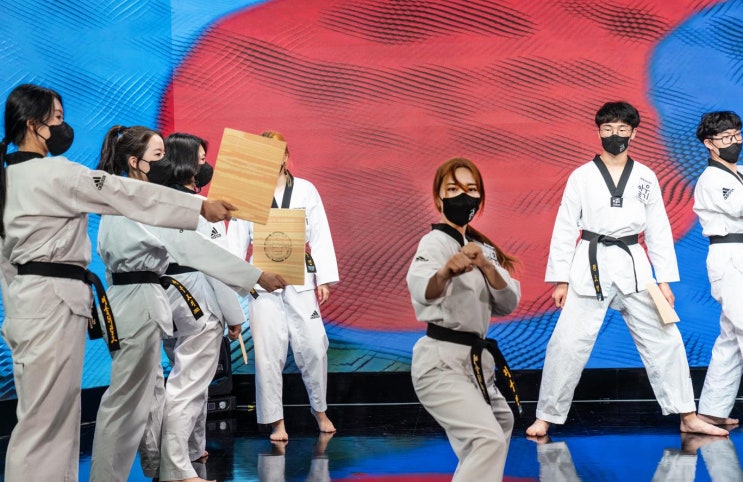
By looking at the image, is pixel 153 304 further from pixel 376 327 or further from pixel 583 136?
pixel 583 136

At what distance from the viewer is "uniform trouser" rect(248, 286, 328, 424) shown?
5.20m

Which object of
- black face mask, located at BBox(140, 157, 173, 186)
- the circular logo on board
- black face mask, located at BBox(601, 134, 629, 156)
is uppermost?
black face mask, located at BBox(601, 134, 629, 156)

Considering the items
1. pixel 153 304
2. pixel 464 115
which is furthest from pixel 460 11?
pixel 153 304

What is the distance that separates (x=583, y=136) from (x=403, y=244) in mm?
1505

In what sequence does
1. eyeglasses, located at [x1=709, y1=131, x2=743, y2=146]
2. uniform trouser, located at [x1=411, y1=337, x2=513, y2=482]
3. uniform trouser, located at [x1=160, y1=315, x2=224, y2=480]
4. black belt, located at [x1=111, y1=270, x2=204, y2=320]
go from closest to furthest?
uniform trouser, located at [x1=411, y1=337, x2=513, y2=482]
black belt, located at [x1=111, y1=270, x2=204, y2=320]
uniform trouser, located at [x1=160, y1=315, x2=224, y2=480]
eyeglasses, located at [x1=709, y1=131, x2=743, y2=146]

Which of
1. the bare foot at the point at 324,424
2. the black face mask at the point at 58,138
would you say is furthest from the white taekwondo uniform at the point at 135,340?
the bare foot at the point at 324,424

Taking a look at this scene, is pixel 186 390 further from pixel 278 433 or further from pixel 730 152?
pixel 730 152

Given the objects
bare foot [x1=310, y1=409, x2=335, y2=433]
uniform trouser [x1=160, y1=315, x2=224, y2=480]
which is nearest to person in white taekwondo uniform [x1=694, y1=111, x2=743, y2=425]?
bare foot [x1=310, y1=409, x2=335, y2=433]

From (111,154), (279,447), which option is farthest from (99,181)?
(279,447)

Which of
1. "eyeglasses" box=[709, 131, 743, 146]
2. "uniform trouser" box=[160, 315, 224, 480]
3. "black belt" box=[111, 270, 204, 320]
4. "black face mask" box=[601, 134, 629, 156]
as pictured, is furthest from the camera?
"eyeglasses" box=[709, 131, 743, 146]

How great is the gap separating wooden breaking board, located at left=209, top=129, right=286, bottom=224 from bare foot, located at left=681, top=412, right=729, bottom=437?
2.93 m

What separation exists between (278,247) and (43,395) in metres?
1.40

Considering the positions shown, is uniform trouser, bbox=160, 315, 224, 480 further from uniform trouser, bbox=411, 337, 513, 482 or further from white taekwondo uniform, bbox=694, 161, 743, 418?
white taekwondo uniform, bbox=694, 161, 743, 418

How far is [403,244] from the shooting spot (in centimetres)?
654
